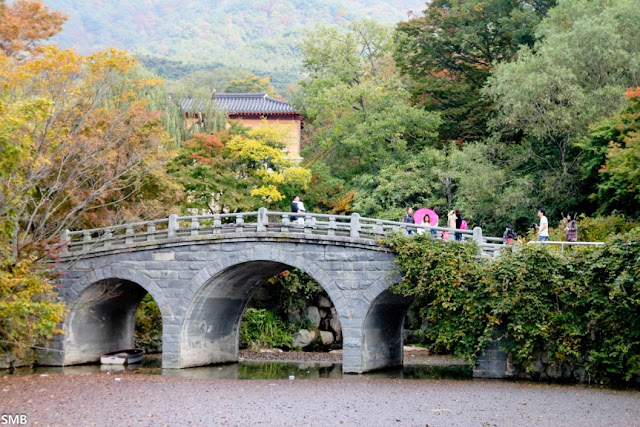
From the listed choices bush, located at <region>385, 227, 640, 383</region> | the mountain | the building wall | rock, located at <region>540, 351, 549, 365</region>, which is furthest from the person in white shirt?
the mountain

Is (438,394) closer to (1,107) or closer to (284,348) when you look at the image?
(1,107)

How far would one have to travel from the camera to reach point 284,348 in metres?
39.0

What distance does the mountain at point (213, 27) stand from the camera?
108m

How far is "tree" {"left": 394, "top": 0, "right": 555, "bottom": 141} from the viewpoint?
4191 centimetres

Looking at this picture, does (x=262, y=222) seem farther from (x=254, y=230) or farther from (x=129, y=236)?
(x=129, y=236)

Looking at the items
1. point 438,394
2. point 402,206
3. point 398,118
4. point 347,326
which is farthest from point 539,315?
point 398,118

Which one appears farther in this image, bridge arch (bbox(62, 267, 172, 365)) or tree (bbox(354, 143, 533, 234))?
tree (bbox(354, 143, 533, 234))

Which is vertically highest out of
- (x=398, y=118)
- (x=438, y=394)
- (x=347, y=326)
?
(x=398, y=118)

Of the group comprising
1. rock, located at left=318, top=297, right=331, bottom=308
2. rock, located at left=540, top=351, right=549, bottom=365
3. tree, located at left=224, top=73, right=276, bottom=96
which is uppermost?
tree, located at left=224, top=73, right=276, bottom=96

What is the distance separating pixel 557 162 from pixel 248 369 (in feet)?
50.3

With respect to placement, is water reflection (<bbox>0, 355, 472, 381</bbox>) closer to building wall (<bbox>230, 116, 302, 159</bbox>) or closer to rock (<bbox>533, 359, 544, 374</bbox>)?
rock (<bbox>533, 359, 544, 374</bbox>)

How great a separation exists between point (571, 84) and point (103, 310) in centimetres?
2082

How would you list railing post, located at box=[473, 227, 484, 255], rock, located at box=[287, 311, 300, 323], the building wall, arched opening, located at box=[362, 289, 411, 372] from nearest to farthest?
railing post, located at box=[473, 227, 484, 255], arched opening, located at box=[362, 289, 411, 372], rock, located at box=[287, 311, 300, 323], the building wall

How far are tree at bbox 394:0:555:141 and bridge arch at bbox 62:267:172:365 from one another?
1787 cm
